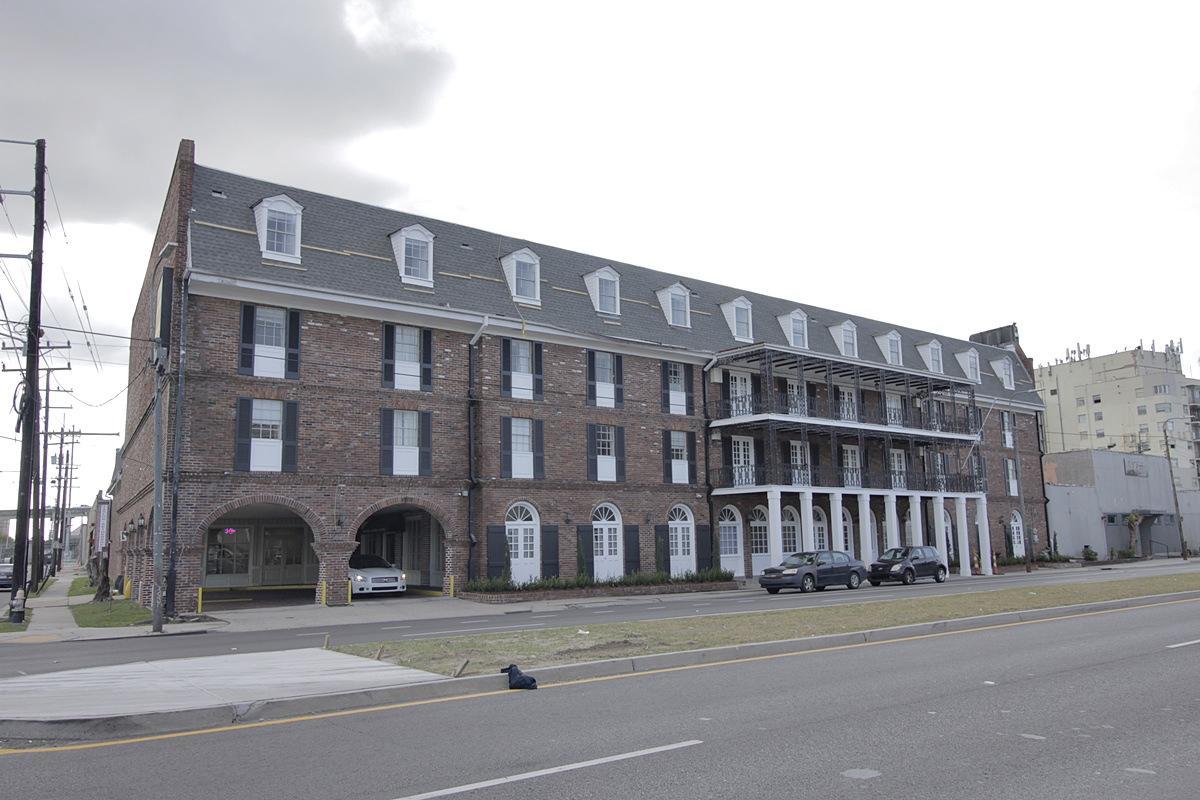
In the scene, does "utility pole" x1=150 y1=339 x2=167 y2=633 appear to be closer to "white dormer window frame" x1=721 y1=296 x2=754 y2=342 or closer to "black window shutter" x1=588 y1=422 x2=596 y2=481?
"black window shutter" x1=588 y1=422 x2=596 y2=481

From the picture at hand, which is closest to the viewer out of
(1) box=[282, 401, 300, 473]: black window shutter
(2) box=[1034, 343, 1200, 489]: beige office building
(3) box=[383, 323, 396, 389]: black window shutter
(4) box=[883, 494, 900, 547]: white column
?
(1) box=[282, 401, 300, 473]: black window shutter

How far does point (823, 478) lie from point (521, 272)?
50.1 feet

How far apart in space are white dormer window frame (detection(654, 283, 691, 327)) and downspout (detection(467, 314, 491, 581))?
9730 millimetres

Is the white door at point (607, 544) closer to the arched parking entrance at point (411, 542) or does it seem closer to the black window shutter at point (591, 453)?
the black window shutter at point (591, 453)

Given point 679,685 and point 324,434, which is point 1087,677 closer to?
point 679,685

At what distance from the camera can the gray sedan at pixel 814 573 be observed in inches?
1134

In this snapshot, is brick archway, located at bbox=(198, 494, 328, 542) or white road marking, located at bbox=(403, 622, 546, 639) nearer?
white road marking, located at bbox=(403, 622, 546, 639)

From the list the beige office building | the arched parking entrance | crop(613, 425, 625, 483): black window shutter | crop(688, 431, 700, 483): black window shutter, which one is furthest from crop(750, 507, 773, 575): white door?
the beige office building

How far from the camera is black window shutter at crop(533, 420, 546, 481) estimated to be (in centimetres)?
3005

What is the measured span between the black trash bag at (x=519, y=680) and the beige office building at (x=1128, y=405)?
94.9m

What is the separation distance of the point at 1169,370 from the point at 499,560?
92934mm

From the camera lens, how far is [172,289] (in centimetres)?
2417

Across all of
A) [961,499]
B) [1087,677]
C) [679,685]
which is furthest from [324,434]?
[961,499]

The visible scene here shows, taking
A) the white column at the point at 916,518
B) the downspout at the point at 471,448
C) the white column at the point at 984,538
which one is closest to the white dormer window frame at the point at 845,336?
the white column at the point at 916,518
